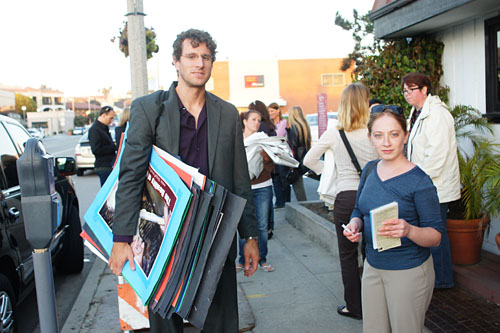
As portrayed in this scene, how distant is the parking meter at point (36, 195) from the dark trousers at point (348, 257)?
2.36 metres

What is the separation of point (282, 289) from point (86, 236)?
275 cm

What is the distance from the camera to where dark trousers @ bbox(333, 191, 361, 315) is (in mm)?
3834

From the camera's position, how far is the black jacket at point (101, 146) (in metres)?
7.95

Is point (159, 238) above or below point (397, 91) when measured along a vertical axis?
below

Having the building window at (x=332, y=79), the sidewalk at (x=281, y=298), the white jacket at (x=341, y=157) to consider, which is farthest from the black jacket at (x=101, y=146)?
the building window at (x=332, y=79)

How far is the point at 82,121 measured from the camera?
361 ft

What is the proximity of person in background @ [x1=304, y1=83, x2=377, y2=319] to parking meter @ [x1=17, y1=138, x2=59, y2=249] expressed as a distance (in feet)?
7.77

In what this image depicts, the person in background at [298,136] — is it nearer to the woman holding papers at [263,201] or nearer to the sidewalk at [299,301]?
the sidewalk at [299,301]

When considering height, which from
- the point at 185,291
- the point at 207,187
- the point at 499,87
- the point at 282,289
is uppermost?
the point at 499,87

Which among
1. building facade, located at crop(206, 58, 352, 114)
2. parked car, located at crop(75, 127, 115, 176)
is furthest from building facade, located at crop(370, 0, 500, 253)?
building facade, located at crop(206, 58, 352, 114)

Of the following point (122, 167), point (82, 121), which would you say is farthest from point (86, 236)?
point (82, 121)

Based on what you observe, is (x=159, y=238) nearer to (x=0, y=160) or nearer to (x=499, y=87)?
(x=0, y=160)

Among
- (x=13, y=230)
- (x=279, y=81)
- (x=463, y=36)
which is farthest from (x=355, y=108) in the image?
(x=279, y=81)

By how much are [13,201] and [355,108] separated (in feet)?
9.59
